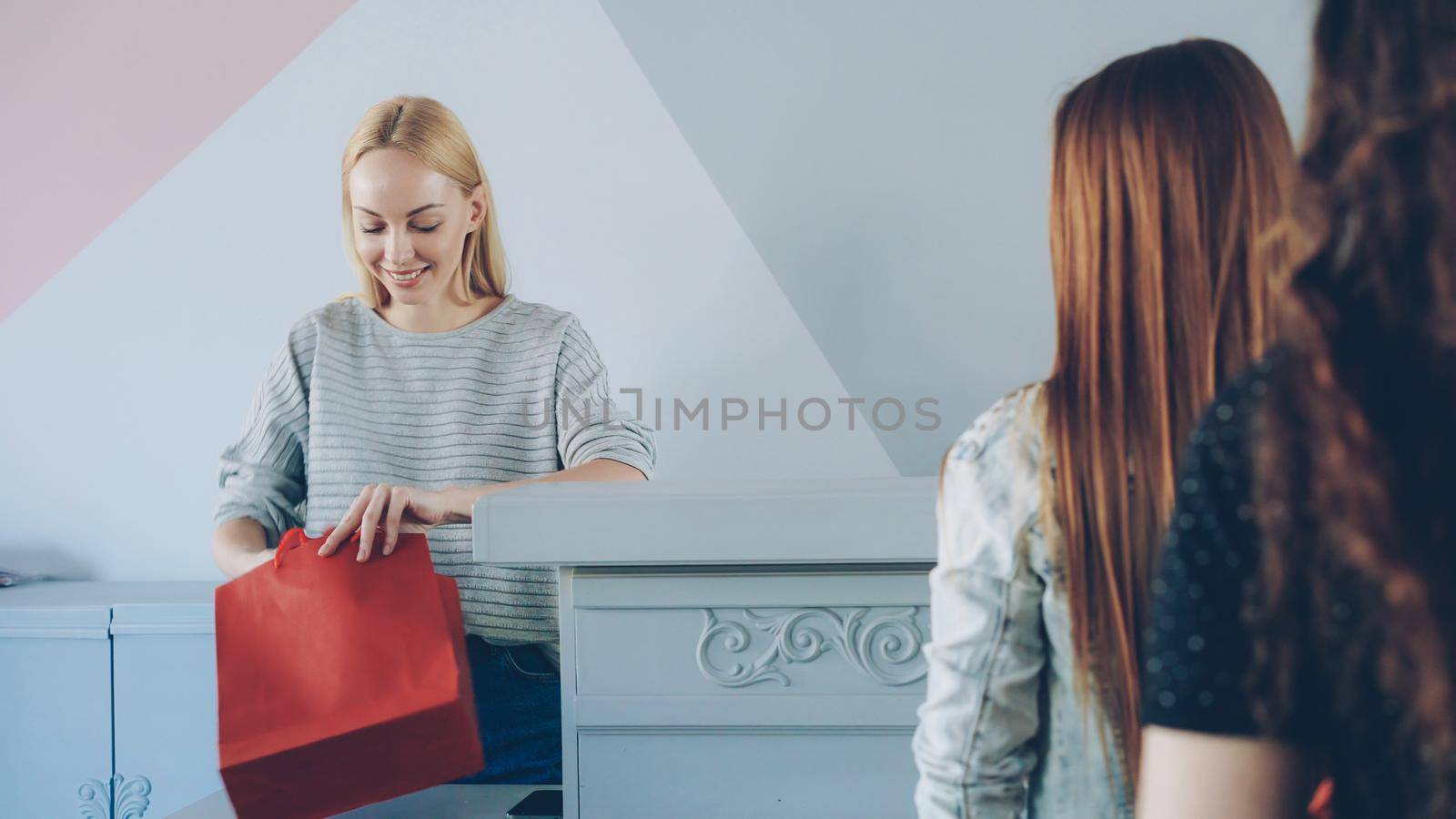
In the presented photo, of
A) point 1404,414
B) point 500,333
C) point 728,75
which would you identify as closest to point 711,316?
point 728,75

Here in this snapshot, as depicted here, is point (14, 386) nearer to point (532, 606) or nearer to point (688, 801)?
point (532, 606)

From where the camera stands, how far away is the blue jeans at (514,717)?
1.33 meters

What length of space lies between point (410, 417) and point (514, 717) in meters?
0.43

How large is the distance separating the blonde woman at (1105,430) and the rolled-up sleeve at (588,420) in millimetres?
785

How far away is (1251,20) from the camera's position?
6.71ft

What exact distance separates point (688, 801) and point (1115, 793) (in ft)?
1.45

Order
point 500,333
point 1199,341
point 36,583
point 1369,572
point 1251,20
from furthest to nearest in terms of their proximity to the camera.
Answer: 1. point 36,583
2. point 1251,20
3. point 500,333
4. point 1199,341
5. point 1369,572

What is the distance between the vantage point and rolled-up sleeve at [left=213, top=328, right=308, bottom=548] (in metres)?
1.52

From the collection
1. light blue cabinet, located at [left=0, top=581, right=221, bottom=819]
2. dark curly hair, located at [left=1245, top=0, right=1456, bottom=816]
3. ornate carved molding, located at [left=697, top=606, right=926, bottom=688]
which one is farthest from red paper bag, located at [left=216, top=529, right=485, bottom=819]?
light blue cabinet, located at [left=0, top=581, right=221, bottom=819]

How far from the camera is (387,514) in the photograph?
116 centimetres

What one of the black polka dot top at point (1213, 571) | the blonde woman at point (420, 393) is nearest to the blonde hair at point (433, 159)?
the blonde woman at point (420, 393)

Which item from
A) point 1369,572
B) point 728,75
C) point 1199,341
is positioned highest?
point 728,75

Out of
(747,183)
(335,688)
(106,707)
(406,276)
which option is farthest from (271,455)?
(747,183)

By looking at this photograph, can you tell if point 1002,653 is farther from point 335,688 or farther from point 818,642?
point 335,688
